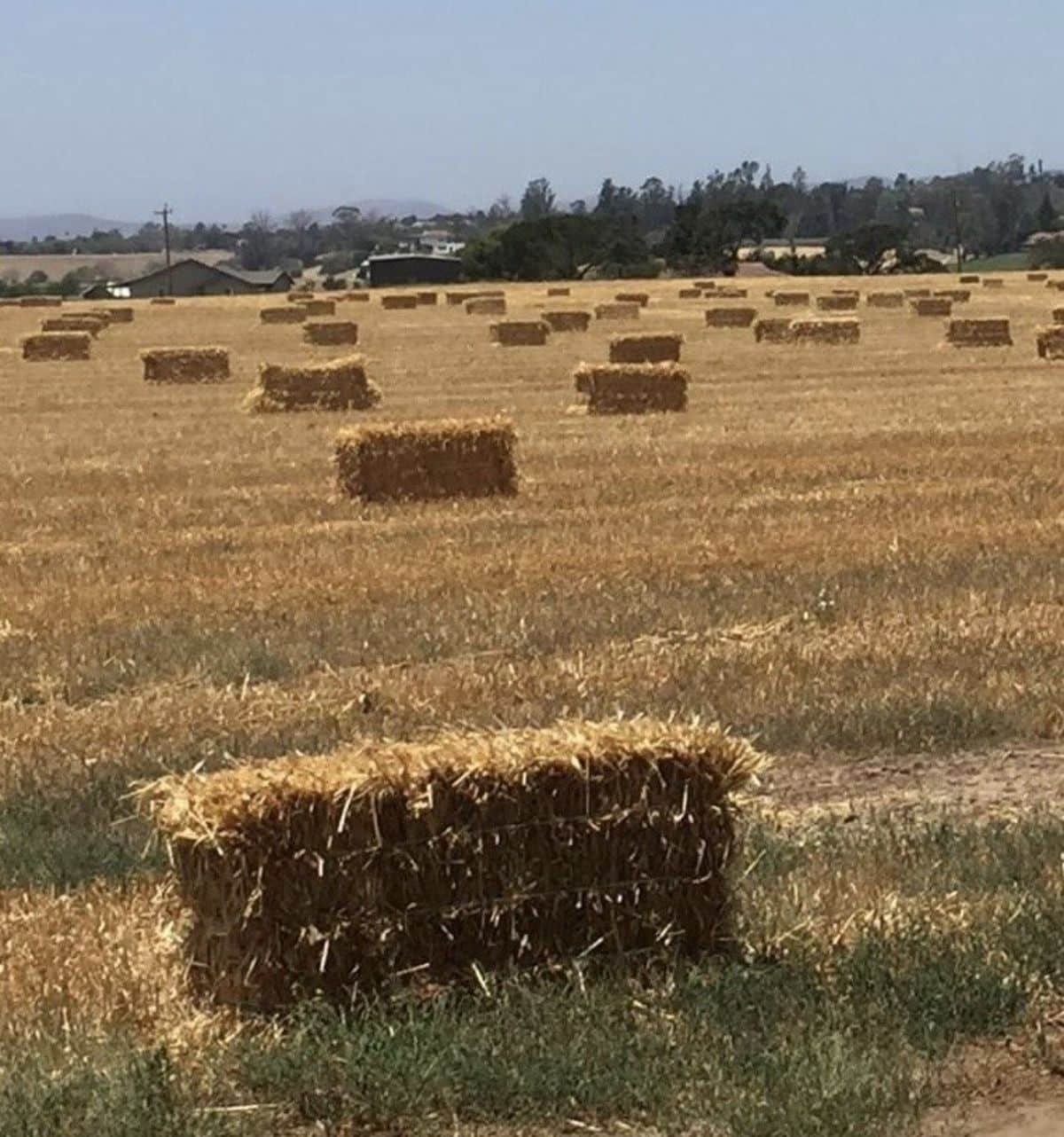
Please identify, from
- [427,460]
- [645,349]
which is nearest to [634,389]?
[645,349]

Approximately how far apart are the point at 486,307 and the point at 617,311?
506 centimetres

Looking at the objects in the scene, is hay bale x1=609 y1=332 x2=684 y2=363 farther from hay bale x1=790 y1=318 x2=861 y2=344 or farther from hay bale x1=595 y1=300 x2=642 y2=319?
hay bale x1=595 y1=300 x2=642 y2=319

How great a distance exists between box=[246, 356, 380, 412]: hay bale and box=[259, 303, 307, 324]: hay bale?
2695 centimetres

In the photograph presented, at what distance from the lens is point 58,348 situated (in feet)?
135

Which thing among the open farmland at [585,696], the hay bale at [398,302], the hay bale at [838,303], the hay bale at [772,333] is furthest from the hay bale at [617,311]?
the open farmland at [585,696]

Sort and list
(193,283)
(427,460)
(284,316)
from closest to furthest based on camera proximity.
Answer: (427,460)
(284,316)
(193,283)

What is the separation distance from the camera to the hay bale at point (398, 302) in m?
62.1

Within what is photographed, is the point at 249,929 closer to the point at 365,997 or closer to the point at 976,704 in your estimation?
the point at 365,997

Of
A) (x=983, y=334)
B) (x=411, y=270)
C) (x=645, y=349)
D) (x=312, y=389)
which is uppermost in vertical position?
(x=312, y=389)

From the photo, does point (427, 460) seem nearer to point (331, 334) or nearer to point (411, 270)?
point (331, 334)

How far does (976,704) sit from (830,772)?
3.68ft

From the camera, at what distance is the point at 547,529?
1636 centimetres

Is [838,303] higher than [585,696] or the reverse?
the reverse

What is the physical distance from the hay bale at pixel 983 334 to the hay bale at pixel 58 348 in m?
14.6
